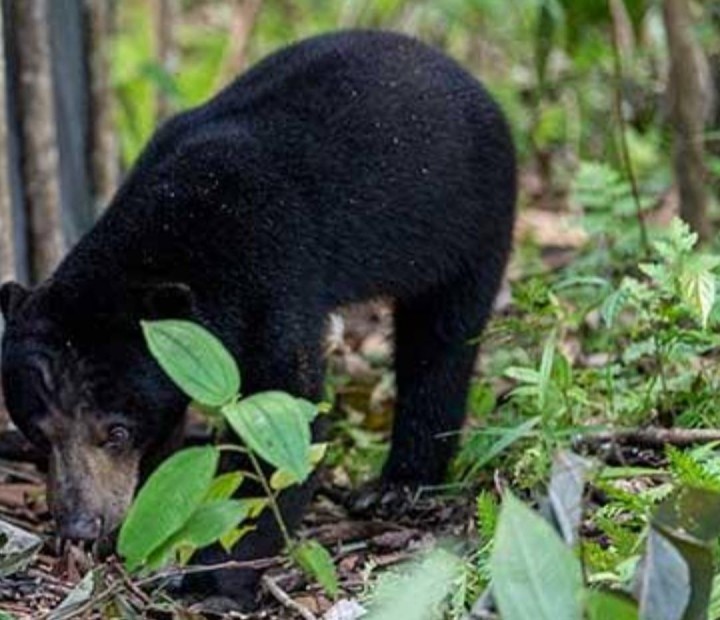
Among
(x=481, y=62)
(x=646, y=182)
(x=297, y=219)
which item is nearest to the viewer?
(x=297, y=219)

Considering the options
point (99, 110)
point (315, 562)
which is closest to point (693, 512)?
point (315, 562)

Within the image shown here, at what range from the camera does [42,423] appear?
541cm

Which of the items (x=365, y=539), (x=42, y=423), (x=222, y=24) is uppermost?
(x=42, y=423)

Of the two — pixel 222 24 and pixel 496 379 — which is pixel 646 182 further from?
pixel 222 24

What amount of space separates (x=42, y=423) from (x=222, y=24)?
8.99 metres

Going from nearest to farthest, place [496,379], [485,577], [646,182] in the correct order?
[485,577], [496,379], [646,182]

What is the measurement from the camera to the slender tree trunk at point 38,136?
6.96m

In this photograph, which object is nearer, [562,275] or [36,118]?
[36,118]

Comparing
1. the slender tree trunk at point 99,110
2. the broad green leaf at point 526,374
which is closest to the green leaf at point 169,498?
the broad green leaf at point 526,374

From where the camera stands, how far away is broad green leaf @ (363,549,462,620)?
11.1ft

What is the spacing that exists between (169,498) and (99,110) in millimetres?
4881

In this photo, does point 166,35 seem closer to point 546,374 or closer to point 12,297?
point 12,297

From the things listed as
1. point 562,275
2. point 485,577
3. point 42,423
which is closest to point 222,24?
point 562,275

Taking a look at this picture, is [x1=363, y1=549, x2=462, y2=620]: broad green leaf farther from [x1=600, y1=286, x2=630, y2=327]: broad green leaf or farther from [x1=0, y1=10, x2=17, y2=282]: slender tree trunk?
[x1=0, y1=10, x2=17, y2=282]: slender tree trunk
